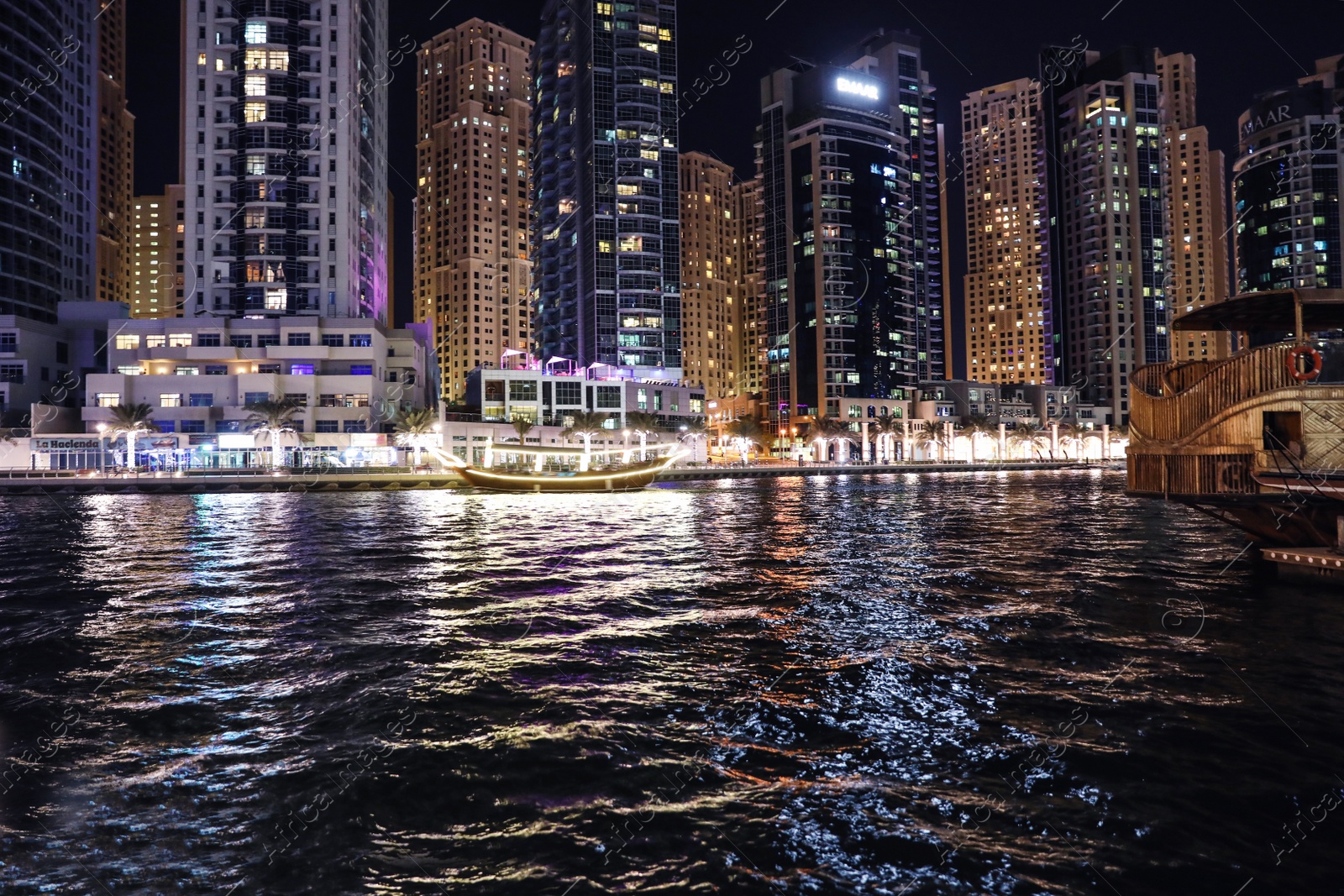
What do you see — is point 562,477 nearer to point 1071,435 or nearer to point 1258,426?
point 1258,426

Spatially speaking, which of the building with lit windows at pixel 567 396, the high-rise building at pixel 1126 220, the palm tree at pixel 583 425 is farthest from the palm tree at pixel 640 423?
the high-rise building at pixel 1126 220

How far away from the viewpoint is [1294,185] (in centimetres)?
16188

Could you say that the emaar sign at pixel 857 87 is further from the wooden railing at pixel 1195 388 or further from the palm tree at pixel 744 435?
the wooden railing at pixel 1195 388

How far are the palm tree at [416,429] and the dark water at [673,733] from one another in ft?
248

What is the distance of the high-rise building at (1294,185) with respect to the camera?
521ft

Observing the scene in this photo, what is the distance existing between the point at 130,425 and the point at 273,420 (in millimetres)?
15686

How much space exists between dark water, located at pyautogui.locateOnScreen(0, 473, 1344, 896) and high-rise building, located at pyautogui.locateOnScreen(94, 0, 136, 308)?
8002 inches

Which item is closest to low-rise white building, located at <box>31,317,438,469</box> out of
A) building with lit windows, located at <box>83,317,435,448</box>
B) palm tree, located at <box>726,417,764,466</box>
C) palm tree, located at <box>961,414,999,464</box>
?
building with lit windows, located at <box>83,317,435,448</box>

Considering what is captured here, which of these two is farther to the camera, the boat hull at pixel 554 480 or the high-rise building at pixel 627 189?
the high-rise building at pixel 627 189

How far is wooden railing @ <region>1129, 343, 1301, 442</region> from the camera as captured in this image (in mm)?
20953

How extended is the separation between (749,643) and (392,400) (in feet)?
357

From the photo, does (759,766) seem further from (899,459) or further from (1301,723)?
(899,459)

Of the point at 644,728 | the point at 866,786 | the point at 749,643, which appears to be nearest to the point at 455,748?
the point at 644,728

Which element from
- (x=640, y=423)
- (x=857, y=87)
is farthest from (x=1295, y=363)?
(x=857, y=87)
